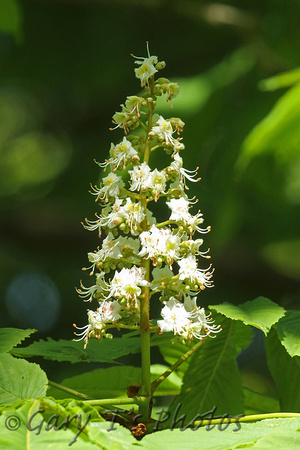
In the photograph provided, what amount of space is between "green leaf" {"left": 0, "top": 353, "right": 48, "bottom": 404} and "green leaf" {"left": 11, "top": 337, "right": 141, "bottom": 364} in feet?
0.81

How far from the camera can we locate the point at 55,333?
655 cm

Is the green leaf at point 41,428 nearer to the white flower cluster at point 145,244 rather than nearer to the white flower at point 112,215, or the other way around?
the white flower cluster at point 145,244

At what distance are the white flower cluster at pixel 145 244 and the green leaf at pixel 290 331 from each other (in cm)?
24

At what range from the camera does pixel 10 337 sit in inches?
77.8

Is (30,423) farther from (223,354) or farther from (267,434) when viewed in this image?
(223,354)

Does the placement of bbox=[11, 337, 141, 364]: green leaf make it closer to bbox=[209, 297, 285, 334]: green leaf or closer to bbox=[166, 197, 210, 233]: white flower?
bbox=[209, 297, 285, 334]: green leaf

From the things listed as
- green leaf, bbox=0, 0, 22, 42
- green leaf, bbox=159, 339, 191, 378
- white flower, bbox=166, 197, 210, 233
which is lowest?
green leaf, bbox=159, 339, 191, 378

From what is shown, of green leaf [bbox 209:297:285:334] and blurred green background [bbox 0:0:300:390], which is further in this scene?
blurred green background [bbox 0:0:300:390]

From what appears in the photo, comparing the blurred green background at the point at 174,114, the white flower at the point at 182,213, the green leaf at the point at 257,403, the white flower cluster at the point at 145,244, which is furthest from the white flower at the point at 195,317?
the blurred green background at the point at 174,114

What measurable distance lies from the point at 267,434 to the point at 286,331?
1.78 feet

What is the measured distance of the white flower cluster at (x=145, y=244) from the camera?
1.84m

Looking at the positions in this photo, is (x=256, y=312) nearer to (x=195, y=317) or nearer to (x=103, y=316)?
(x=195, y=317)

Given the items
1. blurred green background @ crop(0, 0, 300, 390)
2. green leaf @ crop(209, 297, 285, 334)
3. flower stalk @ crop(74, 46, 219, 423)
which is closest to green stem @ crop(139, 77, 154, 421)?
flower stalk @ crop(74, 46, 219, 423)

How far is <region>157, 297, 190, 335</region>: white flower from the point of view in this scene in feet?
6.07
